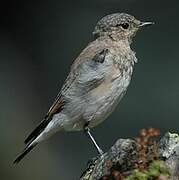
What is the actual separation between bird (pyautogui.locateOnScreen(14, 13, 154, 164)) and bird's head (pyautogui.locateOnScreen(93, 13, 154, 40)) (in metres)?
0.10

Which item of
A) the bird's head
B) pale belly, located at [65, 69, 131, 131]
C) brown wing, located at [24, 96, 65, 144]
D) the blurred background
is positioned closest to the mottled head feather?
the bird's head

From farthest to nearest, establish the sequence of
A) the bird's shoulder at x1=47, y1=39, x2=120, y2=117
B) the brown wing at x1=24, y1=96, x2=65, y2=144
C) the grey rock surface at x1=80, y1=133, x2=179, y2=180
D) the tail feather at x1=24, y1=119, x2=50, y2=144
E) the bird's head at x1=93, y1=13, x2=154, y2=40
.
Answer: the bird's head at x1=93, y1=13, x2=154, y2=40 < the tail feather at x1=24, y1=119, x2=50, y2=144 < the brown wing at x1=24, y1=96, x2=65, y2=144 < the bird's shoulder at x1=47, y1=39, x2=120, y2=117 < the grey rock surface at x1=80, y1=133, x2=179, y2=180

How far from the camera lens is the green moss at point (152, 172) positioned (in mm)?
6754

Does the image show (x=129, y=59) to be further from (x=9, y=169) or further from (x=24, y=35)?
(x=24, y=35)

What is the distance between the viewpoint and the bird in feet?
31.4

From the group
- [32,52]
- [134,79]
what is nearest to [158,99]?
[134,79]

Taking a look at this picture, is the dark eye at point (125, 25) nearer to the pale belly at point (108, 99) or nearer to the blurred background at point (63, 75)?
the pale belly at point (108, 99)

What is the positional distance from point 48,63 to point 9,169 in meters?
3.35

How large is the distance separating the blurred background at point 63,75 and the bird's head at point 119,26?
11.3 ft

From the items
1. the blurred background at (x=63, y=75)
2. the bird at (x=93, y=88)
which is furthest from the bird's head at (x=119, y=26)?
the blurred background at (x=63, y=75)

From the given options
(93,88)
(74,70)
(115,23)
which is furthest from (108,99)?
(115,23)

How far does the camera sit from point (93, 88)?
9.66 m

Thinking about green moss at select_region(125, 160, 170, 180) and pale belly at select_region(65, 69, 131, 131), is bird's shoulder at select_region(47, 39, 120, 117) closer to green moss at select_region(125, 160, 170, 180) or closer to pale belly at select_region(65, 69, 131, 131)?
pale belly at select_region(65, 69, 131, 131)

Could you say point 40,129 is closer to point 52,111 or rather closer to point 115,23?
point 52,111
